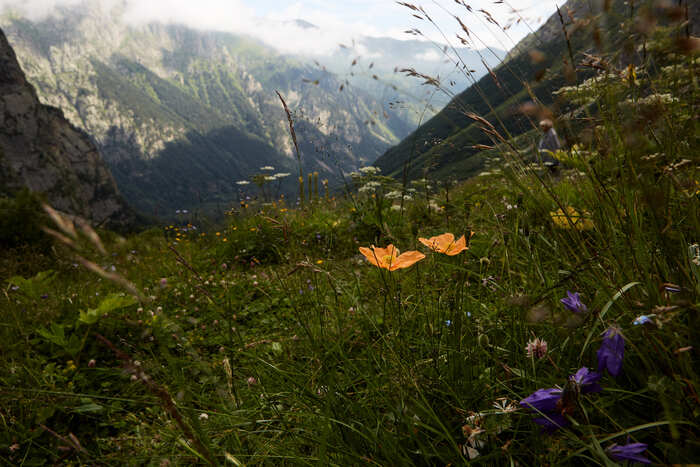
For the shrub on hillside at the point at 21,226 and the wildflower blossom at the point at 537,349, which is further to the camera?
the shrub on hillside at the point at 21,226

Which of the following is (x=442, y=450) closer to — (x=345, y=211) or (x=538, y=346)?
(x=538, y=346)

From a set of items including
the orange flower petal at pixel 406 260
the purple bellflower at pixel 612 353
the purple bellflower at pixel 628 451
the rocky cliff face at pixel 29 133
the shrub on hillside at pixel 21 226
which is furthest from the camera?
the rocky cliff face at pixel 29 133

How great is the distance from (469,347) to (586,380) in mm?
436

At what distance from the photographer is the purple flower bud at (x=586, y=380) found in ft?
2.60

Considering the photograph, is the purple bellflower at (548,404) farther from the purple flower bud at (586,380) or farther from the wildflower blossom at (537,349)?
the wildflower blossom at (537,349)

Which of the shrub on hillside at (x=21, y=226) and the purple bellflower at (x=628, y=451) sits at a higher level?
the purple bellflower at (x=628, y=451)

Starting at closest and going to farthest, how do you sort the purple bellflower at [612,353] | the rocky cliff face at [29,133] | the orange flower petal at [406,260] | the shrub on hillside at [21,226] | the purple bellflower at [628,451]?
the purple bellflower at [628,451] → the purple bellflower at [612,353] → the orange flower petal at [406,260] → the shrub on hillside at [21,226] → the rocky cliff face at [29,133]

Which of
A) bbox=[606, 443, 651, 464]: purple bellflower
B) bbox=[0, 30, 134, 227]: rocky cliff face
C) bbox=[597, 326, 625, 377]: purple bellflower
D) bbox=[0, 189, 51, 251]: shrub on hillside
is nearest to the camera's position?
bbox=[606, 443, 651, 464]: purple bellflower

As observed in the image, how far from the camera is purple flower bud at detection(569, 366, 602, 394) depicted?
0.79 meters

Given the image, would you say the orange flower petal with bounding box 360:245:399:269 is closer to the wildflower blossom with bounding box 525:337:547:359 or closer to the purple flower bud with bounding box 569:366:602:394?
the wildflower blossom with bounding box 525:337:547:359

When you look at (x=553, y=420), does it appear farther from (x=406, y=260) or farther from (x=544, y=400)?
(x=406, y=260)

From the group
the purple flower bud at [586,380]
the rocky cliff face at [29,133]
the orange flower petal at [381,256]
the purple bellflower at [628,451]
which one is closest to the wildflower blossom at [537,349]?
the purple flower bud at [586,380]

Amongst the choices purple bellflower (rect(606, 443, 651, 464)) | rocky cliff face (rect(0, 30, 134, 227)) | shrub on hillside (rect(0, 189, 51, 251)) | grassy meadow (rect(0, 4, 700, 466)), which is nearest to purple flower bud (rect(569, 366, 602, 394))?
grassy meadow (rect(0, 4, 700, 466))

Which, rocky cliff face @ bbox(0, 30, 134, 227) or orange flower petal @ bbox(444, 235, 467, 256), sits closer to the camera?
orange flower petal @ bbox(444, 235, 467, 256)
